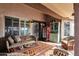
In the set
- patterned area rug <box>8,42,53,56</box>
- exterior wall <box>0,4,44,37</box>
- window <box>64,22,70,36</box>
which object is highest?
exterior wall <box>0,4,44,37</box>

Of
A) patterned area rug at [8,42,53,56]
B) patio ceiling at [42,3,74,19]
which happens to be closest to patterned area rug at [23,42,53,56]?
patterned area rug at [8,42,53,56]

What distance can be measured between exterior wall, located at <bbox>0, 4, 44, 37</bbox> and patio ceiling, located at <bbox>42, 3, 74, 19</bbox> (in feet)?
0.90

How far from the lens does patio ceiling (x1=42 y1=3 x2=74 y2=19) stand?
387 centimetres

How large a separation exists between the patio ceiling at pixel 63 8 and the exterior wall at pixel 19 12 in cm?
27

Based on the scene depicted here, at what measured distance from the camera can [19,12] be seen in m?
3.96

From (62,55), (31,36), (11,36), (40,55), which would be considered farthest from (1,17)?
(62,55)

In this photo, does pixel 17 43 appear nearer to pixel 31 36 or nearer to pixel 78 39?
pixel 31 36

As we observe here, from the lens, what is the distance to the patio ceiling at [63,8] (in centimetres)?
387

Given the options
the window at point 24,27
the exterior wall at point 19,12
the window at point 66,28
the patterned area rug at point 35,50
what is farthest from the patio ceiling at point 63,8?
the patterned area rug at point 35,50

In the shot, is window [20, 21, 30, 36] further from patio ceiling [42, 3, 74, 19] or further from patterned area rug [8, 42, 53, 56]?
patio ceiling [42, 3, 74, 19]

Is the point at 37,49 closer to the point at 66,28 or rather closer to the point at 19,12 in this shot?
the point at 66,28

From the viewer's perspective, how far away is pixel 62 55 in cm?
397

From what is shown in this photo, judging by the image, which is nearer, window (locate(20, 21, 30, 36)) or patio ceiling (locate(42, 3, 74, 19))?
patio ceiling (locate(42, 3, 74, 19))

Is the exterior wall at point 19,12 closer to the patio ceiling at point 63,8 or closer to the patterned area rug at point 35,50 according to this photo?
the patio ceiling at point 63,8
